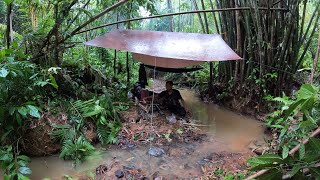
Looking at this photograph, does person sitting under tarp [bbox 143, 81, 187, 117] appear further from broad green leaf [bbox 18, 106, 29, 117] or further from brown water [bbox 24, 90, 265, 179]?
broad green leaf [bbox 18, 106, 29, 117]

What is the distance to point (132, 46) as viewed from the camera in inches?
137

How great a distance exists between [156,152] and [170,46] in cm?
127

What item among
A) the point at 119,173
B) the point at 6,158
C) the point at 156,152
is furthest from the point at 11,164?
the point at 156,152

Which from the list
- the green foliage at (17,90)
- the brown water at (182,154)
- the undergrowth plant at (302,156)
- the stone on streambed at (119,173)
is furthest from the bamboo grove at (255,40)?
the undergrowth plant at (302,156)

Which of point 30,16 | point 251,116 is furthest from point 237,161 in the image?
point 30,16

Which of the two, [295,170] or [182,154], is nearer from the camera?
[295,170]

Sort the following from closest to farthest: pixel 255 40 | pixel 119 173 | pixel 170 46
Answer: pixel 119 173, pixel 170 46, pixel 255 40

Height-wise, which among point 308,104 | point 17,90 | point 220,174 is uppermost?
point 308,104

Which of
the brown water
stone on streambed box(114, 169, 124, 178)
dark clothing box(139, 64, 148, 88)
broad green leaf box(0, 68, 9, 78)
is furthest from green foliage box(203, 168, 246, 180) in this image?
dark clothing box(139, 64, 148, 88)

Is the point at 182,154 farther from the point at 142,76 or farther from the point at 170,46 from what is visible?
the point at 142,76

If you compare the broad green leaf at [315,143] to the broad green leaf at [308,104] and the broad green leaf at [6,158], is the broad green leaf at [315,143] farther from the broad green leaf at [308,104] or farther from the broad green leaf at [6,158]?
the broad green leaf at [6,158]

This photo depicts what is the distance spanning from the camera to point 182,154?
2898 millimetres

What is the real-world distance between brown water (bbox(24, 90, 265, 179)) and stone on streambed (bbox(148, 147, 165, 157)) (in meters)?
0.05

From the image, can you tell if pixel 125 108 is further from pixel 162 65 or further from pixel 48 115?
pixel 48 115
